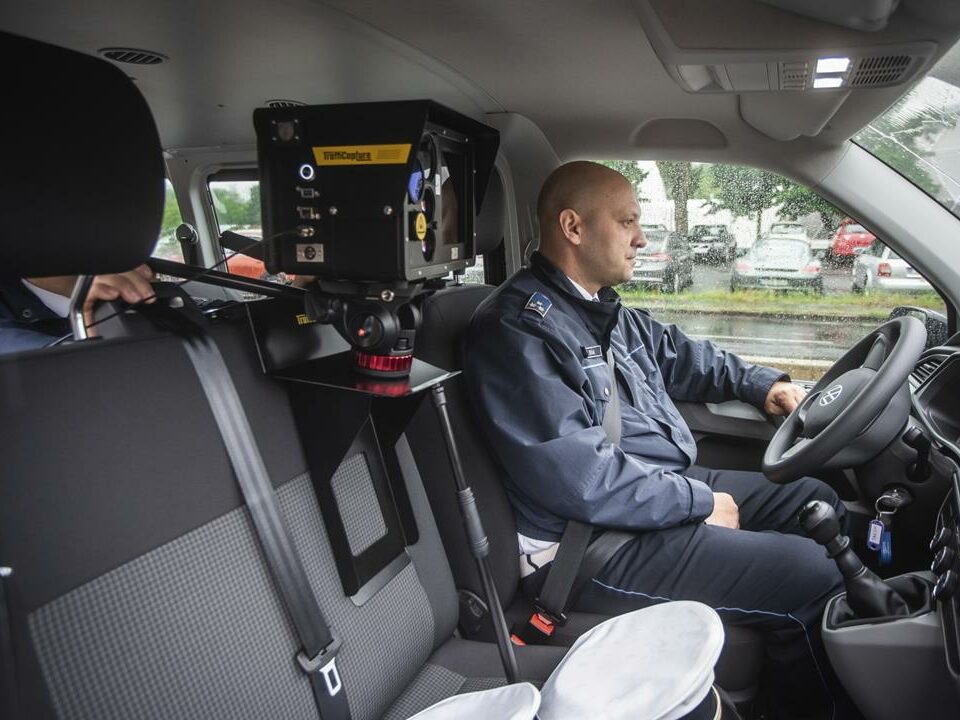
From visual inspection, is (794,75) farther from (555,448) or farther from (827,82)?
(555,448)

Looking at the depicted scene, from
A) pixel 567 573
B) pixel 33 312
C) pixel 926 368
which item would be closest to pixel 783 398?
pixel 926 368

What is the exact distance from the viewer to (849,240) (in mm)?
1999

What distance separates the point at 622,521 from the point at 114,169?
4.05ft

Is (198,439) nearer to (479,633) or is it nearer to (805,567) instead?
(479,633)

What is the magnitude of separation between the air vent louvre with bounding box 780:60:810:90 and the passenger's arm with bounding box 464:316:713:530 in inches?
31.6

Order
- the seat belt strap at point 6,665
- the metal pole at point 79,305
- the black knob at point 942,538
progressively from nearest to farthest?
the seat belt strap at point 6,665
the metal pole at point 79,305
the black knob at point 942,538

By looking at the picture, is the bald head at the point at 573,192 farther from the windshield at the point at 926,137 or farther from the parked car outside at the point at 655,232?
the windshield at the point at 926,137

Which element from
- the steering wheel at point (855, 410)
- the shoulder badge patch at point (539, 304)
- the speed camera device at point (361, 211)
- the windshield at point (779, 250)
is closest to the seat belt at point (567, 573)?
the steering wheel at point (855, 410)

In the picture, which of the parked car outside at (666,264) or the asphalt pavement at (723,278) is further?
the parked car outside at (666,264)

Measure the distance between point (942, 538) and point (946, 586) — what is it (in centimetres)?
14

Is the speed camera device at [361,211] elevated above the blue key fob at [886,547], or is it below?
above

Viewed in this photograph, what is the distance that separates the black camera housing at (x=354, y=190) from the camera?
1.05m

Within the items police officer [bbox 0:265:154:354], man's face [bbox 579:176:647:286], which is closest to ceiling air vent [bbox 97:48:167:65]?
police officer [bbox 0:265:154:354]

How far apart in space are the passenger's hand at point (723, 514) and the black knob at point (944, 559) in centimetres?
45
